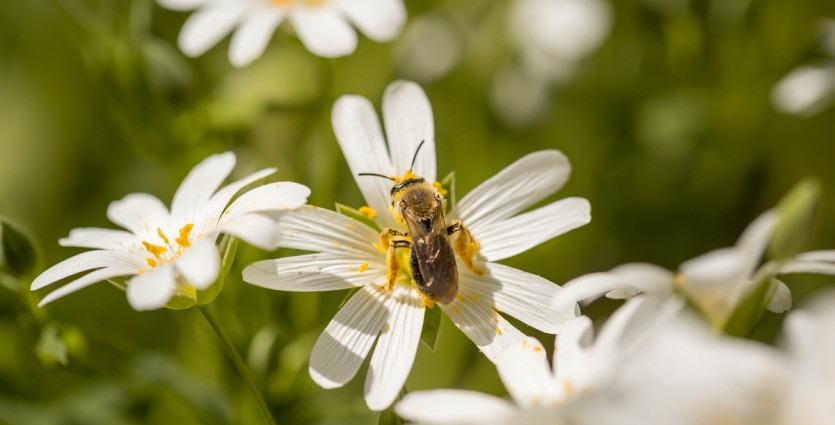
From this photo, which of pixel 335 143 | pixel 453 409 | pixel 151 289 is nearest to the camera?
pixel 453 409

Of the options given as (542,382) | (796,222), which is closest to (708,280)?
(796,222)

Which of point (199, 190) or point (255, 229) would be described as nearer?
point (255, 229)

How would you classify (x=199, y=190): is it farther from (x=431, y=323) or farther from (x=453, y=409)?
(x=453, y=409)

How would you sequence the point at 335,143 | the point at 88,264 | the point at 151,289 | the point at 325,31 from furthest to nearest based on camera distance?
the point at 335,143 → the point at 325,31 → the point at 88,264 → the point at 151,289

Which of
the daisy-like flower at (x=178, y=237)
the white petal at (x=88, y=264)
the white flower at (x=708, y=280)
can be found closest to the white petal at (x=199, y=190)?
the daisy-like flower at (x=178, y=237)

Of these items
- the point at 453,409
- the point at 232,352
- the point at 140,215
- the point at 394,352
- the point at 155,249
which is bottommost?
the point at 453,409

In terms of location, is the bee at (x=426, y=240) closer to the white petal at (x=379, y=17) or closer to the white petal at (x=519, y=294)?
the white petal at (x=519, y=294)

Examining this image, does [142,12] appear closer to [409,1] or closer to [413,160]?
[413,160]
